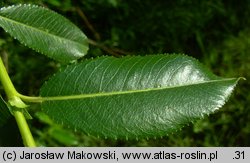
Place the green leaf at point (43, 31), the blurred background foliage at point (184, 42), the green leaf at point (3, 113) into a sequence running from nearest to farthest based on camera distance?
the green leaf at point (3, 113) < the green leaf at point (43, 31) < the blurred background foliage at point (184, 42)

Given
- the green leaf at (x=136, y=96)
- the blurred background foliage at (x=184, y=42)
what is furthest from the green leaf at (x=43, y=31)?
the blurred background foliage at (x=184, y=42)

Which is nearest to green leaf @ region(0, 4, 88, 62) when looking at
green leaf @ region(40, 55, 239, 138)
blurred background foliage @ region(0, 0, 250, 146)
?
green leaf @ region(40, 55, 239, 138)

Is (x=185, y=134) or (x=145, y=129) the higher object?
(x=145, y=129)

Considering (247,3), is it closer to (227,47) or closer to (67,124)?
(227,47)

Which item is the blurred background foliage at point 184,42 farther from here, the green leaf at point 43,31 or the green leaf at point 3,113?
the green leaf at point 3,113

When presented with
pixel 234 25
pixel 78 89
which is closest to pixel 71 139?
pixel 78 89

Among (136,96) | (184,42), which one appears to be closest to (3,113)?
(136,96)
